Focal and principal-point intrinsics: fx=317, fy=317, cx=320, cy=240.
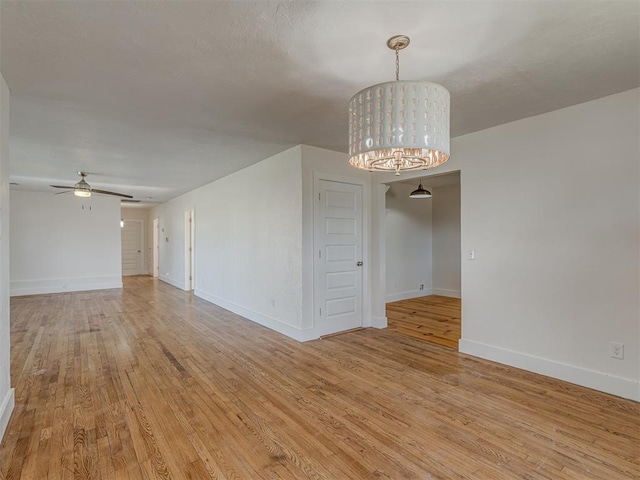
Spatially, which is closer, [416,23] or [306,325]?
[416,23]

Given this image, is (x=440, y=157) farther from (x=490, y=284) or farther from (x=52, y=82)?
(x=52, y=82)

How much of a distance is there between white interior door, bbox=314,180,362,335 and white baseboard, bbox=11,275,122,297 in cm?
706

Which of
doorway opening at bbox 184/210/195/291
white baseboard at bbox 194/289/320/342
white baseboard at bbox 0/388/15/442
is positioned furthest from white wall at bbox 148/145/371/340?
white baseboard at bbox 0/388/15/442

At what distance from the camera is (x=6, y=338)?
232 centimetres

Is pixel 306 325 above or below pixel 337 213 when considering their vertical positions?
below

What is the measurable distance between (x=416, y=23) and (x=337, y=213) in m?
2.82

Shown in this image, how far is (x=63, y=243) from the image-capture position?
26.3 feet

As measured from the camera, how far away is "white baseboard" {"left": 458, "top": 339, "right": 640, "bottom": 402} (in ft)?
8.48

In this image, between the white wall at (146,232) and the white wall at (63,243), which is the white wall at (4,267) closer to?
the white wall at (63,243)

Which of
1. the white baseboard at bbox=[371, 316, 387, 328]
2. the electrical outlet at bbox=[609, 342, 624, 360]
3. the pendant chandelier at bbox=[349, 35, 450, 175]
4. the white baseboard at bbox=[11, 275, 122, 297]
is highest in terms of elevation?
the pendant chandelier at bbox=[349, 35, 450, 175]

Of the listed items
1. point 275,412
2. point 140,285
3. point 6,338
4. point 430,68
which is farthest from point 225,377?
point 140,285

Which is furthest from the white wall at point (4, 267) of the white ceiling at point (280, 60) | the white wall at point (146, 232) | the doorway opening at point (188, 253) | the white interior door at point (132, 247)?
the white interior door at point (132, 247)

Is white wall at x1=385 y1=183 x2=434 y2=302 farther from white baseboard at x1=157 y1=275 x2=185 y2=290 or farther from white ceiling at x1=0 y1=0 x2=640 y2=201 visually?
white baseboard at x1=157 y1=275 x2=185 y2=290

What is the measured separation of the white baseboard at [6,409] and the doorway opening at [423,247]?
5.15 m
